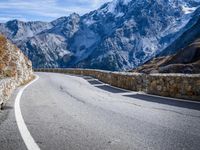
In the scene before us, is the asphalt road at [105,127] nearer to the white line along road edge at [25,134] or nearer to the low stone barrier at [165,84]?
the white line along road edge at [25,134]

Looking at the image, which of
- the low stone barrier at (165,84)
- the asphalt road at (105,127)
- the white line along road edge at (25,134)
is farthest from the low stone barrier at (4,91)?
the low stone barrier at (165,84)

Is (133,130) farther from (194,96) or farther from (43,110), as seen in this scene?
(194,96)

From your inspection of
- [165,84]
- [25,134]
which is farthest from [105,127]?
[165,84]

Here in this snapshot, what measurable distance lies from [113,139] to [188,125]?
214 cm

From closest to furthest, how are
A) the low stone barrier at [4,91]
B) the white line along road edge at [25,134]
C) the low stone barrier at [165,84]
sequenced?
the white line along road edge at [25,134]
the low stone barrier at [4,91]
the low stone barrier at [165,84]

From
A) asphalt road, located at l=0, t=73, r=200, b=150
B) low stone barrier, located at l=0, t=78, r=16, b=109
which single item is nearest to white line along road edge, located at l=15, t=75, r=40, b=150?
asphalt road, located at l=0, t=73, r=200, b=150

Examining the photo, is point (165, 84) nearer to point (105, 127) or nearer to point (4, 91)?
point (4, 91)

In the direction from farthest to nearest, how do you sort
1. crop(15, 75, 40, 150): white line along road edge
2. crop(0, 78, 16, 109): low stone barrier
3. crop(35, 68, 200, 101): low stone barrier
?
crop(35, 68, 200, 101): low stone barrier < crop(0, 78, 16, 109): low stone barrier < crop(15, 75, 40, 150): white line along road edge

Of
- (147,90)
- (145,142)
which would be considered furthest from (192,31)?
(145,142)

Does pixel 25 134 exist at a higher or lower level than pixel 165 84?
higher

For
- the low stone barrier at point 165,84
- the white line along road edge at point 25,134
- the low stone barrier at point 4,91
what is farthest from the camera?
the low stone barrier at point 165,84

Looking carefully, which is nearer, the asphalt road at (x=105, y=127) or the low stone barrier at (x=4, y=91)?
the asphalt road at (x=105, y=127)

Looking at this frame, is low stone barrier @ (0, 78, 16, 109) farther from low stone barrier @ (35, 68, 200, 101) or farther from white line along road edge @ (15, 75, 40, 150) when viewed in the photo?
low stone barrier @ (35, 68, 200, 101)

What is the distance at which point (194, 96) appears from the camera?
560 inches
